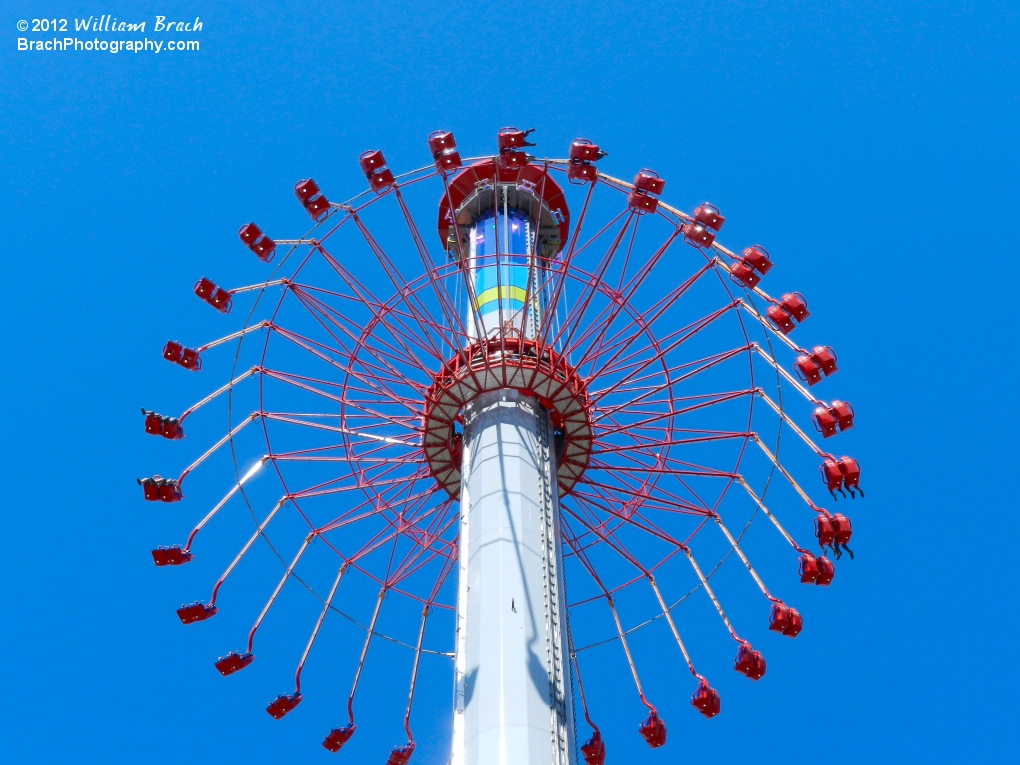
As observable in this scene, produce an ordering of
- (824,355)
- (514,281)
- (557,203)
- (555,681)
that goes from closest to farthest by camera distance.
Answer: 1. (555,681)
2. (824,355)
3. (514,281)
4. (557,203)

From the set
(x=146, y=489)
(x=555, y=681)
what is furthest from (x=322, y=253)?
(x=555, y=681)

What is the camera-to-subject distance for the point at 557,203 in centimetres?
4234

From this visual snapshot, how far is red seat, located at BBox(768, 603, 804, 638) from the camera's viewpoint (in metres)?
29.0

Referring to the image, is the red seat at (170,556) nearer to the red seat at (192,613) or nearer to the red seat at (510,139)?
the red seat at (192,613)

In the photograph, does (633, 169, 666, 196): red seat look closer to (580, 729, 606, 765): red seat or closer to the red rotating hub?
the red rotating hub

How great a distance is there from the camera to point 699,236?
29891 millimetres

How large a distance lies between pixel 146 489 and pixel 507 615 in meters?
11.9

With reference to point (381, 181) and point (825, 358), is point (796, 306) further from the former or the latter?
point (381, 181)

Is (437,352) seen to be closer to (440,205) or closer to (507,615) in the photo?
(507,615)

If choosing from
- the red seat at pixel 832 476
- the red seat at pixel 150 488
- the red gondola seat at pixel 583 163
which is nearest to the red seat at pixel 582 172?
the red gondola seat at pixel 583 163

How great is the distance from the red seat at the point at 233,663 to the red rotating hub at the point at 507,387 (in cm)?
752

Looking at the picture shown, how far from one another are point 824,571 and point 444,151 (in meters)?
15.6

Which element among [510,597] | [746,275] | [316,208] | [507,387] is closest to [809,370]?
[746,275]

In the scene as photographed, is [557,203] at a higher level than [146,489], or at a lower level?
higher
